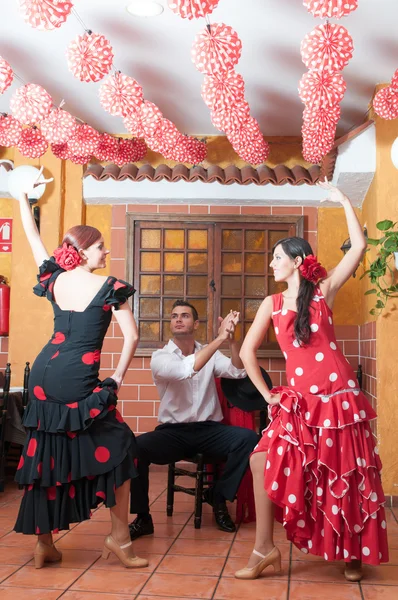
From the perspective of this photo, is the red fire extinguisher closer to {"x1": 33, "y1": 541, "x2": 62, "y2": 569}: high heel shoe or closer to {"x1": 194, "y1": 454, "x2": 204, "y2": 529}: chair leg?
{"x1": 194, "y1": 454, "x2": 204, "y2": 529}: chair leg

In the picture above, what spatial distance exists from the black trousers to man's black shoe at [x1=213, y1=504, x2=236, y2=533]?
0.05 metres

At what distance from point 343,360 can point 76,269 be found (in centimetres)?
125

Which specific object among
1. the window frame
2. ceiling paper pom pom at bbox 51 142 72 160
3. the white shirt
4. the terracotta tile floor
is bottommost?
the terracotta tile floor

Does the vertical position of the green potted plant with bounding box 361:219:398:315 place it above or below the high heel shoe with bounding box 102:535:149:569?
above

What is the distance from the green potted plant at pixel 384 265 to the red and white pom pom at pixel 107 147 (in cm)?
214

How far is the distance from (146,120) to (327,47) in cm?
145

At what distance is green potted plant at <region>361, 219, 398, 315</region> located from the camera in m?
4.14

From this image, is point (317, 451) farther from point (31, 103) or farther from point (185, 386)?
point (31, 103)

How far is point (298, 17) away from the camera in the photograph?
3719 millimetres

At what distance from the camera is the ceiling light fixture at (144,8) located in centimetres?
356

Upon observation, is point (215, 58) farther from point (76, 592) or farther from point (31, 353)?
point (31, 353)

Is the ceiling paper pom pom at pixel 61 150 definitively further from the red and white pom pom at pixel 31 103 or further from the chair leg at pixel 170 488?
the chair leg at pixel 170 488

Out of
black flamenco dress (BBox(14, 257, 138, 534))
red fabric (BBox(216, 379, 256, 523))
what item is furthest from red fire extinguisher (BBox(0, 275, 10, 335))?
black flamenco dress (BBox(14, 257, 138, 534))

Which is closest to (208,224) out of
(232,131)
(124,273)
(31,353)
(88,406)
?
(124,273)
